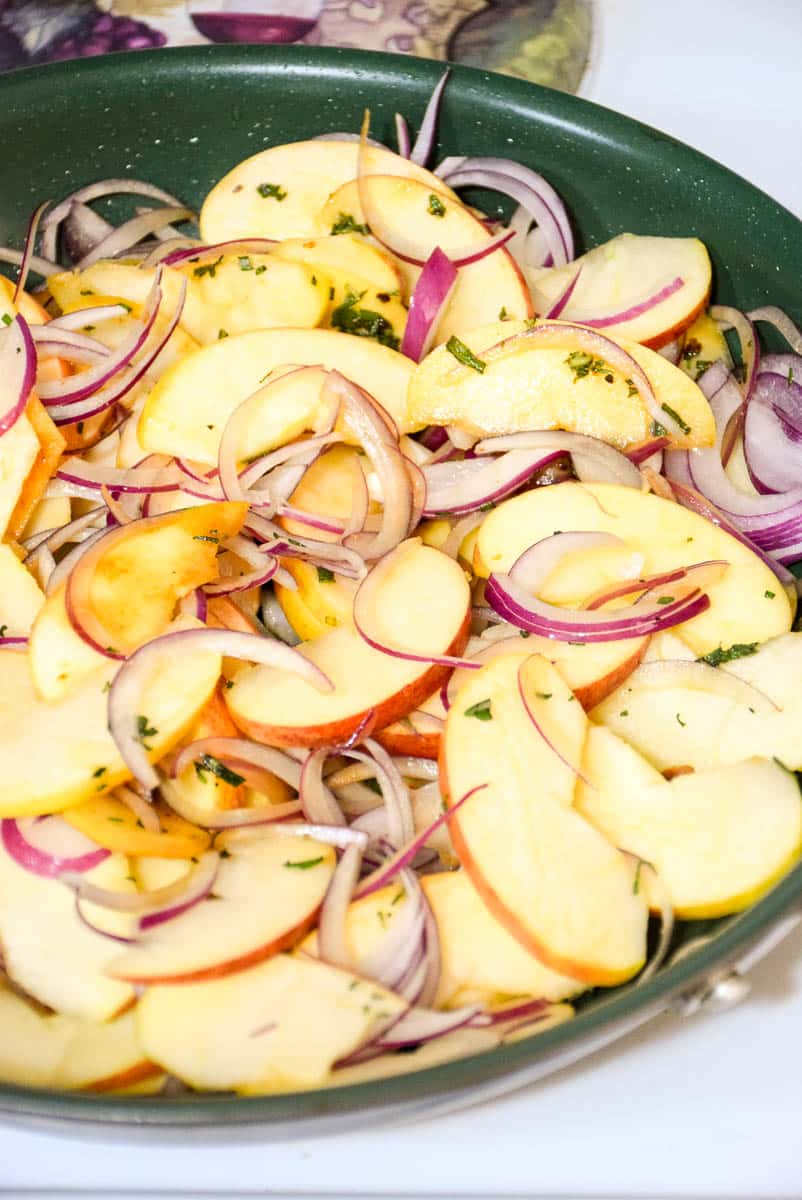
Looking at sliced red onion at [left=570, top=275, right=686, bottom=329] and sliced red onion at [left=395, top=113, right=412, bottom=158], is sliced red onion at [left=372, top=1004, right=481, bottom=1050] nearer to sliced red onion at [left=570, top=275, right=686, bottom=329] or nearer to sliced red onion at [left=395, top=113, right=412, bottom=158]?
sliced red onion at [left=570, top=275, right=686, bottom=329]

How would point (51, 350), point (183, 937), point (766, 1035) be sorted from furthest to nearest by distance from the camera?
1. point (51, 350)
2. point (766, 1035)
3. point (183, 937)

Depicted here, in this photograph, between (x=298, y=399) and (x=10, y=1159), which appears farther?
(x=298, y=399)

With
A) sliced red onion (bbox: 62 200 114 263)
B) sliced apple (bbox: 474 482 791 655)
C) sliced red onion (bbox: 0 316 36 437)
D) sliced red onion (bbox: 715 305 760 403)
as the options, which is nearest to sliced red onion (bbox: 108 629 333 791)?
sliced apple (bbox: 474 482 791 655)

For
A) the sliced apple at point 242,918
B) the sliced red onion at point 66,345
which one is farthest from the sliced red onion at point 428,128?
the sliced apple at point 242,918

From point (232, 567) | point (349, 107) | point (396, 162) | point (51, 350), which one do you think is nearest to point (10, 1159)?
point (232, 567)

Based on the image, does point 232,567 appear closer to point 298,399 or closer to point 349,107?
point 298,399

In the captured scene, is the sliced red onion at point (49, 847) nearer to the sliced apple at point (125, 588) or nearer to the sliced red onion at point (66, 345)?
the sliced apple at point (125, 588)

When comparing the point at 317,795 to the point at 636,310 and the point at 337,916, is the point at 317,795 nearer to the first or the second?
the point at 337,916
